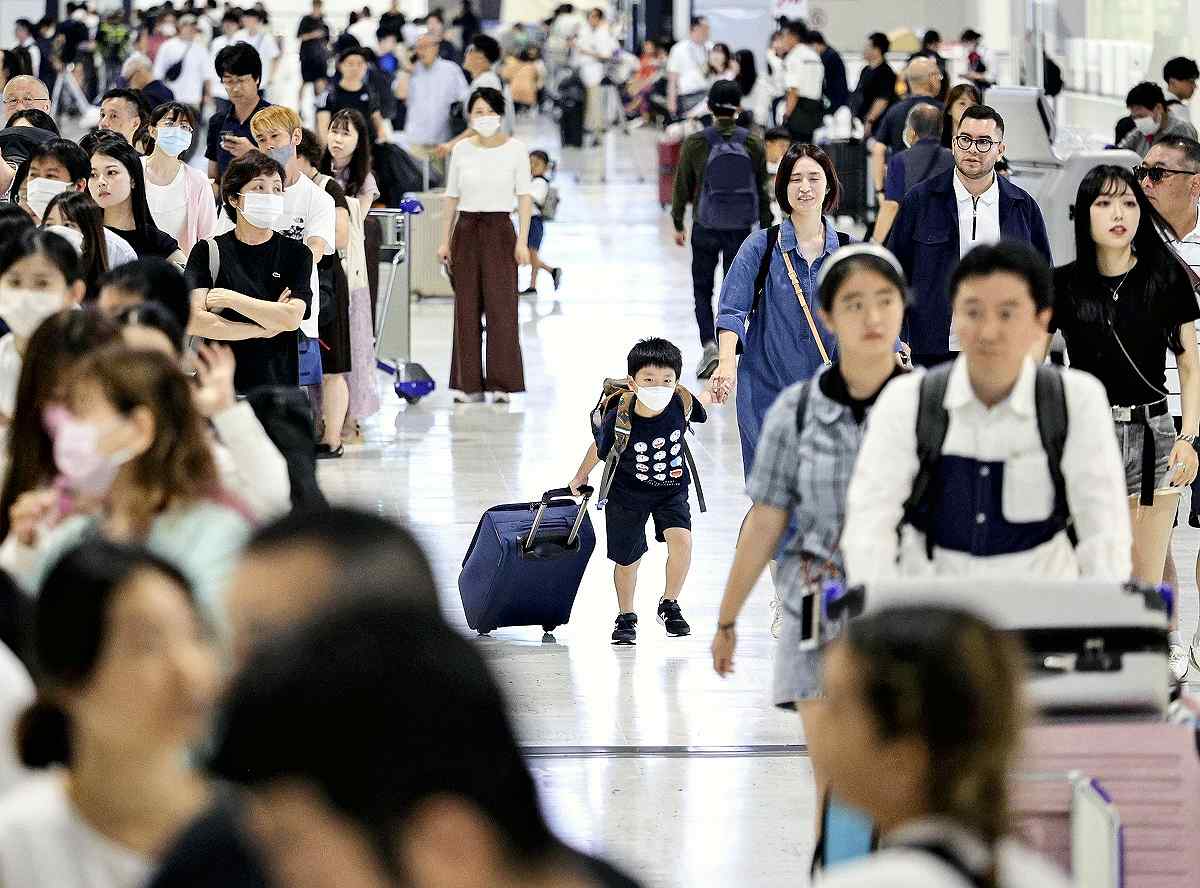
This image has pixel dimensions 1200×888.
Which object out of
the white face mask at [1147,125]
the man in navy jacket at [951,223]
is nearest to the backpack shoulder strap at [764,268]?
the man in navy jacket at [951,223]

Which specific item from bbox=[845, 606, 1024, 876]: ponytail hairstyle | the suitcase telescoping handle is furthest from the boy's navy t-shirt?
bbox=[845, 606, 1024, 876]: ponytail hairstyle

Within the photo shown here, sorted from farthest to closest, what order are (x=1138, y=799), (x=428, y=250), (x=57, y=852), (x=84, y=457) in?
(x=428, y=250) → (x=84, y=457) → (x=1138, y=799) → (x=57, y=852)

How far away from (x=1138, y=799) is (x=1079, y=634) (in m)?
0.30

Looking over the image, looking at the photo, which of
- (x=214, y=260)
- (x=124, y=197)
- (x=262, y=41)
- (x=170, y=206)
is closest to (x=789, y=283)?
(x=214, y=260)

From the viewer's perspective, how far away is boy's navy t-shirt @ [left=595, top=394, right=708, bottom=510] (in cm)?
767

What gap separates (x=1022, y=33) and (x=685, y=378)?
10391 millimetres

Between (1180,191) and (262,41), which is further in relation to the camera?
(262,41)

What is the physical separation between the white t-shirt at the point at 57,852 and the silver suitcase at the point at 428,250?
13.5 metres

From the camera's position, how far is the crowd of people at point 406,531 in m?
1.90

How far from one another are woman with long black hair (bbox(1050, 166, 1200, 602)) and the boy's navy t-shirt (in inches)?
65.8

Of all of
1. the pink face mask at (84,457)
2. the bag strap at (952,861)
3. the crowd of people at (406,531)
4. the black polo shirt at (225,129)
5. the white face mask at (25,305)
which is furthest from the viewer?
the black polo shirt at (225,129)

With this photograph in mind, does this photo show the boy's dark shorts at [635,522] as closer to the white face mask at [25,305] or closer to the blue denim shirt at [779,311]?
the blue denim shirt at [779,311]

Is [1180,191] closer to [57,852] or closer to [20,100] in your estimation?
[57,852]

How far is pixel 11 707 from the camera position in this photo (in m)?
3.10
